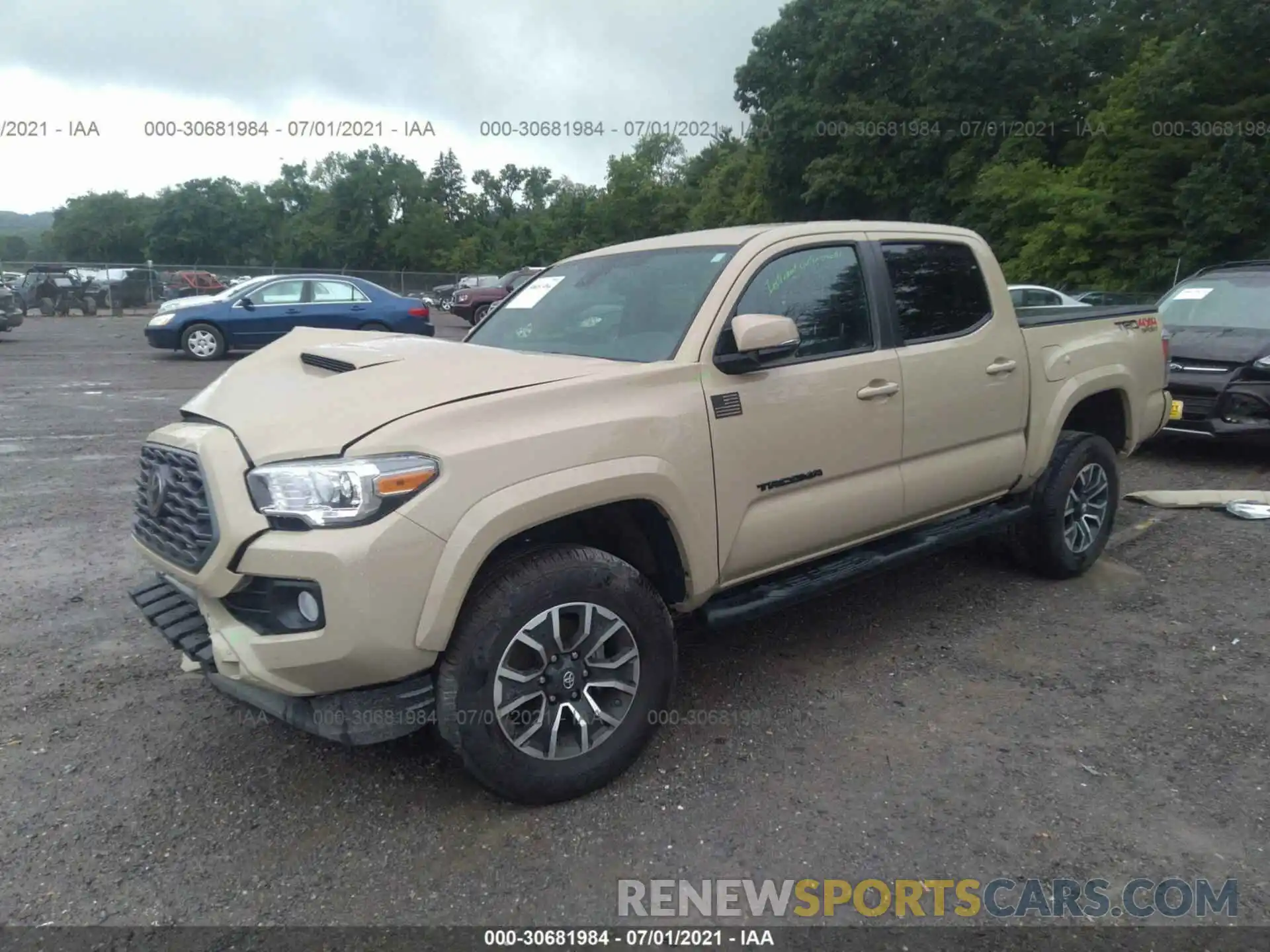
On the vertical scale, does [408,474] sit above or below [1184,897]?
above

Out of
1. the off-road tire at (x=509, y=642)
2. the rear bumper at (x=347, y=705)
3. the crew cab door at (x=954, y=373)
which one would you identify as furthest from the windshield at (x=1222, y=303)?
the rear bumper at (x=347, y=705)

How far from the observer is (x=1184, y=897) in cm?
264

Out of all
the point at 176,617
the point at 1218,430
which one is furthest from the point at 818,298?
the point at 1218,430

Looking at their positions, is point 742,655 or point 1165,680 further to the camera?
point 742,655

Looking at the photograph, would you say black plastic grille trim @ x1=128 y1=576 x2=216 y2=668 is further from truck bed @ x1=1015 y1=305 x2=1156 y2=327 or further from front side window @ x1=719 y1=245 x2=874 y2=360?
truck bed @ x1=1015 y1=305 x2=1156 y2=327

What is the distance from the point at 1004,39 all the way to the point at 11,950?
109ft

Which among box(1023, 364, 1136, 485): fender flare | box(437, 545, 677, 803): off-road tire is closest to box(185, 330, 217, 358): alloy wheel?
box(1023, 364, 1136, 485): fender flare

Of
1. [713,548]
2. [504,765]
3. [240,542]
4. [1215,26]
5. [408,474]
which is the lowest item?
[504,765]

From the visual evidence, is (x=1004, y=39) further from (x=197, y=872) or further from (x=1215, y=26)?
(x=197, y=872)

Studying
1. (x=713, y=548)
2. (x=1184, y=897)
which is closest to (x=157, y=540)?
(x=713, y=548)

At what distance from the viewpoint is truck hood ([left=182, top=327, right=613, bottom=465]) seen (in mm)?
2826

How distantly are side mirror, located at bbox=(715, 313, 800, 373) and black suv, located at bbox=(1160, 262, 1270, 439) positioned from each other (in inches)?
193

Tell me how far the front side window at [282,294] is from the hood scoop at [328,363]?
43.8 feet

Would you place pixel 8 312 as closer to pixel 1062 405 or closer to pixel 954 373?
pixel 954 373
